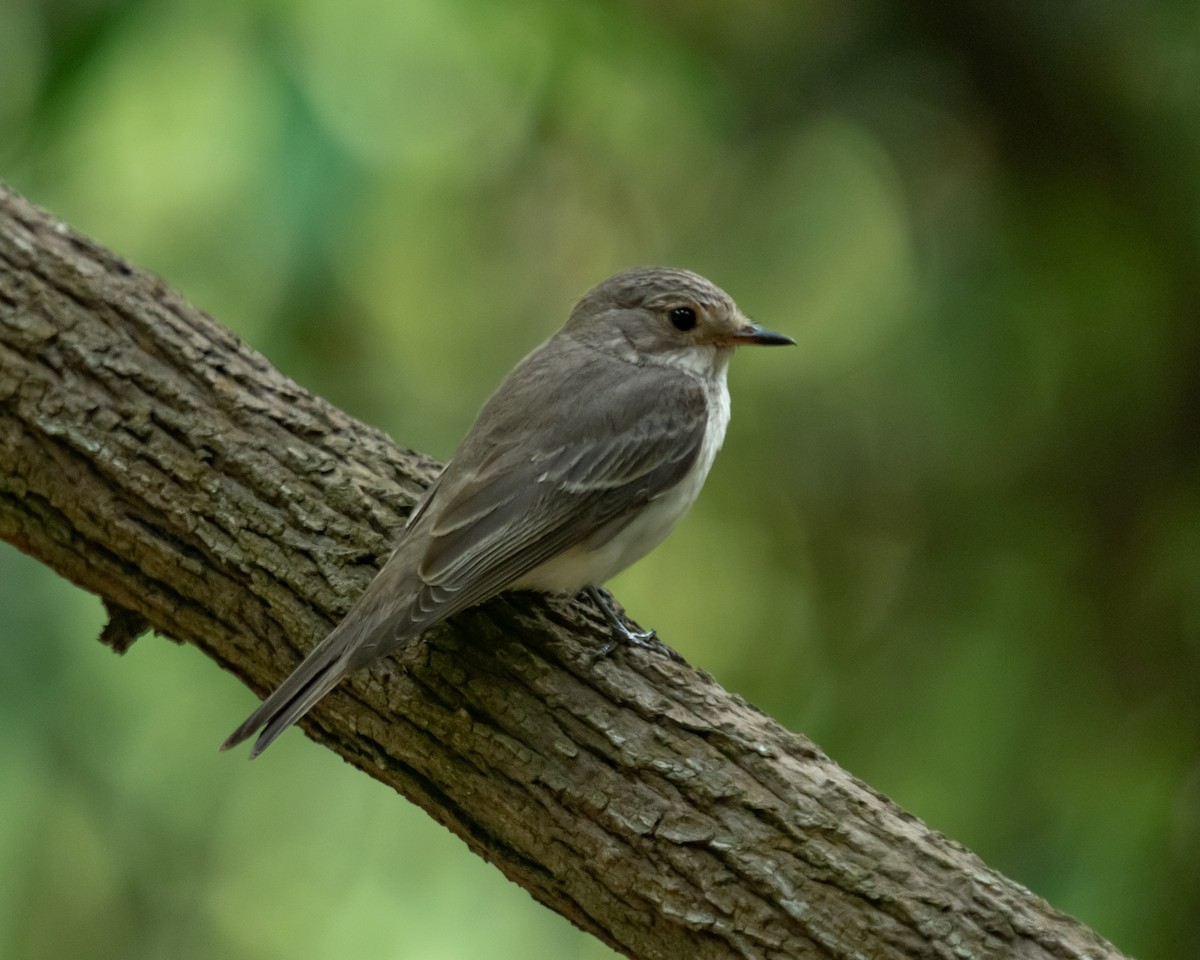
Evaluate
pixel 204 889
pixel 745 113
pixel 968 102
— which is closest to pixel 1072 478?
pixel 968 102

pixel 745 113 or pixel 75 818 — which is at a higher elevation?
pixel 745 113

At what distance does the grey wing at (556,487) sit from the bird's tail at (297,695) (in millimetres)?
217

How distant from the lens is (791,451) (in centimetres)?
608

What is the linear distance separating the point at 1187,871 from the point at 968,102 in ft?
10.5

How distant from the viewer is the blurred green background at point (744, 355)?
4.73m

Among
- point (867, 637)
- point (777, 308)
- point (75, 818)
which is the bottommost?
point (75, 818)

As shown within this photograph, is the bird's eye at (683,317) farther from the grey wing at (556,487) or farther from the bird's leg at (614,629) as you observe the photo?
the bird's leg at (614,629)

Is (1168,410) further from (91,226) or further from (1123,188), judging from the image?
(91,226)

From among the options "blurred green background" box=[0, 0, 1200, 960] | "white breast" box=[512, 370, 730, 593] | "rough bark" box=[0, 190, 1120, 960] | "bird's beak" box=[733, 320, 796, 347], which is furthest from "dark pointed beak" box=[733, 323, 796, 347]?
"blurred green background" box=[0, 0, 1200, 960]

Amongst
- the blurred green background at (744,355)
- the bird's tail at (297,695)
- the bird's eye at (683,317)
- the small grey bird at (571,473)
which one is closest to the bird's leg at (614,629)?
the small grey bird at (571,473)

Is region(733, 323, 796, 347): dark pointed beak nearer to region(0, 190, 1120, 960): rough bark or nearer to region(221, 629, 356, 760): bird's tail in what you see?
region(0, 190, 1120, 960): rough bark

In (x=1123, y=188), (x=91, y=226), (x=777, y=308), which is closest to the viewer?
(x=91, y=226)

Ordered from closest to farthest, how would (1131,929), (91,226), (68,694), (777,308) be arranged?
(1131,929) → (68,694) → (91,226) → (777,308)

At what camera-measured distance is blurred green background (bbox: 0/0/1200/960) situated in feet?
15.5
